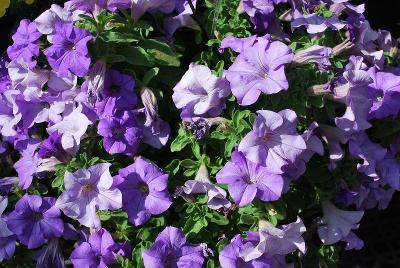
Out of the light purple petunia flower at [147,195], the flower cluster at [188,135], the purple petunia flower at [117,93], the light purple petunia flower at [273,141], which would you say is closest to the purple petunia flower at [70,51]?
the flower cluster at [188,135]

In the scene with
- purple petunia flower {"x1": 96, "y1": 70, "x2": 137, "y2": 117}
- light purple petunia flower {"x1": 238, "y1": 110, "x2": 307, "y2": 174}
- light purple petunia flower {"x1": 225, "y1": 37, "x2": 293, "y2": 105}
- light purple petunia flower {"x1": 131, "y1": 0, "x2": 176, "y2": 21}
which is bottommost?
light purple petunia flower {"x1": 238, "y1": 110, "x2": 307, "y2": 174}

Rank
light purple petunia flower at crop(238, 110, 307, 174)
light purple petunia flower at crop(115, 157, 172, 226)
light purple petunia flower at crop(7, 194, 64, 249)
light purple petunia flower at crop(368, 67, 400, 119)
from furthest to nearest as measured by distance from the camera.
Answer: light purple petunia flower at crop(368, 67, 400, 119) → light purple petunia flower at crop(7, 194, 64, 249) → light purple petunia flower at crop(115, 157, 172, 226) → light purple petunia flower at crop(238, 110, 307, 174)

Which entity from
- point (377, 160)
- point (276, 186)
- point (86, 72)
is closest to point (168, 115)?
point (86, 72)

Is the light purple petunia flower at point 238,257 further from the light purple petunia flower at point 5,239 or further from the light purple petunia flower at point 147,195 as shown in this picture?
the light purple petunia flower at point 5,239

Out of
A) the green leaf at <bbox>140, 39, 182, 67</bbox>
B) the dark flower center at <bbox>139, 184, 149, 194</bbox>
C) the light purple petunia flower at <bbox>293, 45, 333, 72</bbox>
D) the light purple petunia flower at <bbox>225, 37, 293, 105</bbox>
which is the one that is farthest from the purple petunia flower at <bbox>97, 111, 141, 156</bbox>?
the light purple petunia flower at <bbox>293, 45, 333, 72</bbox>

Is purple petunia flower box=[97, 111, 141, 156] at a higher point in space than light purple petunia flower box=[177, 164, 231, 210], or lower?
higher

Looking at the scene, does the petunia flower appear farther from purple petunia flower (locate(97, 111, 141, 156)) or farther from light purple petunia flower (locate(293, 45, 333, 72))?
light purple petunia flower (locate(293, 45, 333, 72))

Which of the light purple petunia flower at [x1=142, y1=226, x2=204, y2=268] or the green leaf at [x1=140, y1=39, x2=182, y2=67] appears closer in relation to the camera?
the light purple petunia flower at [x1=142, y1=226, x2=204, y2=268]

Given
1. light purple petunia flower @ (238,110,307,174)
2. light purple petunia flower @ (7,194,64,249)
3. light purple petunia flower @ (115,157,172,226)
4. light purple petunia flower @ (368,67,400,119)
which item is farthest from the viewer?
light purple petunia flower @ (368,67,400,119)

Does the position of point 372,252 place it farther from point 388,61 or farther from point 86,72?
point 86,72
